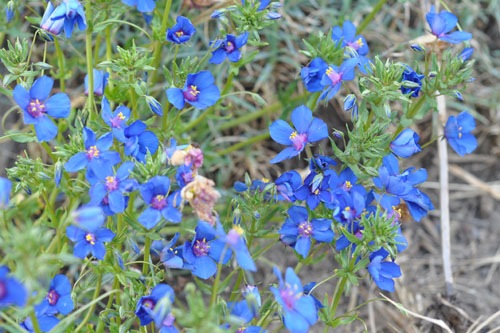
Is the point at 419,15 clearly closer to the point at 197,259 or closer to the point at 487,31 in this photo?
the point at 487,31

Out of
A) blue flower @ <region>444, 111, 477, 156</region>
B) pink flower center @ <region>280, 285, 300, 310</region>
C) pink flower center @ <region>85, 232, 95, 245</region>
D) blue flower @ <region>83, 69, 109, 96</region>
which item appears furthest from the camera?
blue flower @ <region>444, 111, 477, 156</region>

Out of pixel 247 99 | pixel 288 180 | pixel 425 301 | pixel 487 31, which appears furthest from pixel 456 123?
pixel 487 31

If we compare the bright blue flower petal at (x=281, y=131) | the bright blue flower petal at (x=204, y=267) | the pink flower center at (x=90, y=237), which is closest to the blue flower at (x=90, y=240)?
the pink flower center at (x=90, y=237)

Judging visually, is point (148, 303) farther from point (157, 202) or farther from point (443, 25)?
point (443, 25)

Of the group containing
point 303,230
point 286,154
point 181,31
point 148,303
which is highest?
point 181,31

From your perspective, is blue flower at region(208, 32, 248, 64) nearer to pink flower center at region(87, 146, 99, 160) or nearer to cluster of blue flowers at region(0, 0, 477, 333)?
cluster of blue flowers at region(0, 0, 477, 333)

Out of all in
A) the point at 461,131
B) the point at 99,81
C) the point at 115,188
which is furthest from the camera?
the point at 461,131

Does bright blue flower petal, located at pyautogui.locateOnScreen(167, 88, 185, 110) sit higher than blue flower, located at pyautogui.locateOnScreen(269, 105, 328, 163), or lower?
higher

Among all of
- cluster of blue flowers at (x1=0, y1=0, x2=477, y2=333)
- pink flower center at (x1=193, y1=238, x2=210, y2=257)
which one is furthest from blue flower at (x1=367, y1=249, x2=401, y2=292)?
pink flower center at (x1=193, y1=238, x2=210, y2=257)

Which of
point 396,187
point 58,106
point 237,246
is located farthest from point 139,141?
point 396,187
